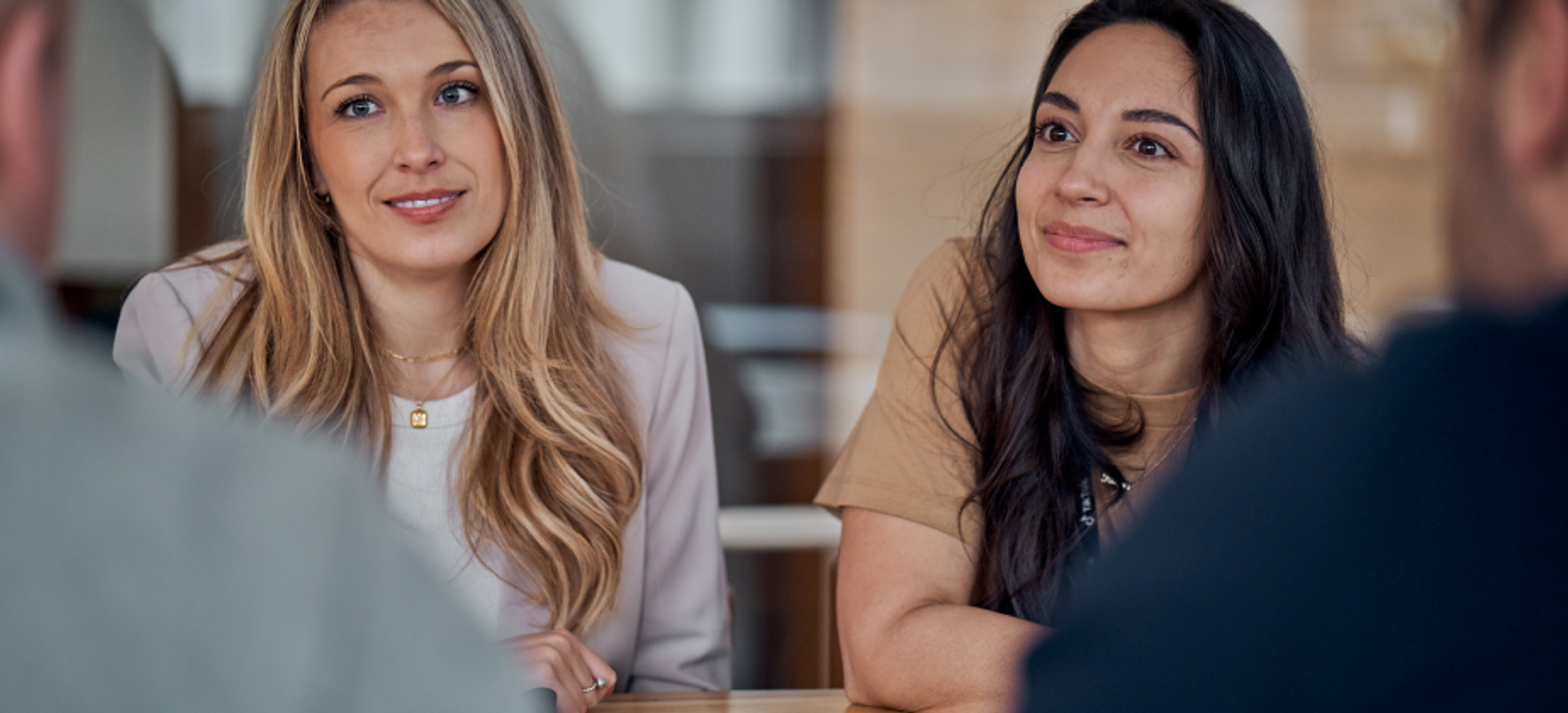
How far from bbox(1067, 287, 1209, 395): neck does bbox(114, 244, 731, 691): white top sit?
2.01 ft

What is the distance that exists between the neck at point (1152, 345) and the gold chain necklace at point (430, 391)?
0.89 meters

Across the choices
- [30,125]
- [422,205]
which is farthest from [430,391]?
[30,125]

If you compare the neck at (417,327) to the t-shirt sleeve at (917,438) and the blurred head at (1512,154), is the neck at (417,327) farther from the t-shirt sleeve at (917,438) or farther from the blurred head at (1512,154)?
the blurred head at (1512,154)

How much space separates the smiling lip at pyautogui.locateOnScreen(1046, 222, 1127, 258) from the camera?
1.60 meters

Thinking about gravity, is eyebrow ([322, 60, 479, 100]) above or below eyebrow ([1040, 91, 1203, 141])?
above

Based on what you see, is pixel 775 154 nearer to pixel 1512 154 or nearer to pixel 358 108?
pixel 358 108

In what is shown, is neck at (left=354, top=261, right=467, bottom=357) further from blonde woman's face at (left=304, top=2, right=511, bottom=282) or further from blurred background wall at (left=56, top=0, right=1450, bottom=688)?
blurred background wall at (left=56, top=0, right=1450, bottom=688)

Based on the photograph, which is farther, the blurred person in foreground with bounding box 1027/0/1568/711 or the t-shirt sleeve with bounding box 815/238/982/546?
the t-shirt sleeve with bounding box 815/238/982/546

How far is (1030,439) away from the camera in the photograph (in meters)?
1.66

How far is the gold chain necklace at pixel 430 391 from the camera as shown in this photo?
1757mm

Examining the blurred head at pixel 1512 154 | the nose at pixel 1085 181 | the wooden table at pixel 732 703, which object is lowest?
the wooden table at pixel 732 703

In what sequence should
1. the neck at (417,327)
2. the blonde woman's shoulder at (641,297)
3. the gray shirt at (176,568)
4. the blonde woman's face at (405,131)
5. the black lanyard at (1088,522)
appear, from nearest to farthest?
the gray shirt at (176,568) < the black lanyard at (1088,522) < the blonde woman's face at (405,131) < the neck at (417,327) < the blonde woman's shoulder at (641,297)

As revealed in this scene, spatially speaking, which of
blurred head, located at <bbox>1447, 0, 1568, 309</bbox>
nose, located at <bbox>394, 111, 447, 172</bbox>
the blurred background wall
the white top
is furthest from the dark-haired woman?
the blurred background wall

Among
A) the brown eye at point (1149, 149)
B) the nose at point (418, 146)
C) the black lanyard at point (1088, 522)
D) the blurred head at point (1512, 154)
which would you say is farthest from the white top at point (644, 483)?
the blurred head at point (1512, 154)
